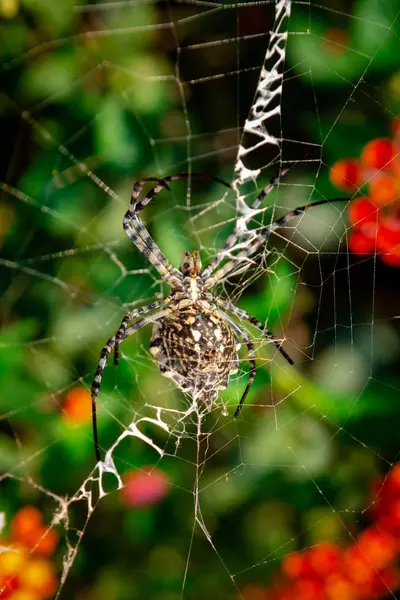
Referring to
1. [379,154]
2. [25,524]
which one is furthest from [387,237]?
[25,524]

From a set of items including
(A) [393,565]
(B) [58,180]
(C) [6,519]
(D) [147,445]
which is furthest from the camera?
(B) [58,180]

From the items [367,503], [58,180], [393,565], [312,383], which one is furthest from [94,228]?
[393,565]

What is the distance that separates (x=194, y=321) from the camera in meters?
1.75

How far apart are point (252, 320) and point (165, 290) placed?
54 cm

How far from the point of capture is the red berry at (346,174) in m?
1.82

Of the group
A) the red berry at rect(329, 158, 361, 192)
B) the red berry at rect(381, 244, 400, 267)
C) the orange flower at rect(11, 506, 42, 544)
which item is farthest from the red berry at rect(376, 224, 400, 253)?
the orange flower at rect(11, 506, 42, 544)

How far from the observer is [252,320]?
1.87 meters

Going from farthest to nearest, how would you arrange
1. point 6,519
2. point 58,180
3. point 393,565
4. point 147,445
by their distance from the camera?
1. point 58,180
2. point 147,445
3. point 6,519
4. point 393,565

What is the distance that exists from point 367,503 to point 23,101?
1935 mm

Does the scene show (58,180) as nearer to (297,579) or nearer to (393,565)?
(297,579)

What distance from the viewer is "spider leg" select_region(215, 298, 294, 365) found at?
1.86 m

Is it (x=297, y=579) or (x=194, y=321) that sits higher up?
(x=194, y=321)

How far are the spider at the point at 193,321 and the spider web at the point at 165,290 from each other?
66mm

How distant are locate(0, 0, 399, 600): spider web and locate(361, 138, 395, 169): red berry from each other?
15cm
